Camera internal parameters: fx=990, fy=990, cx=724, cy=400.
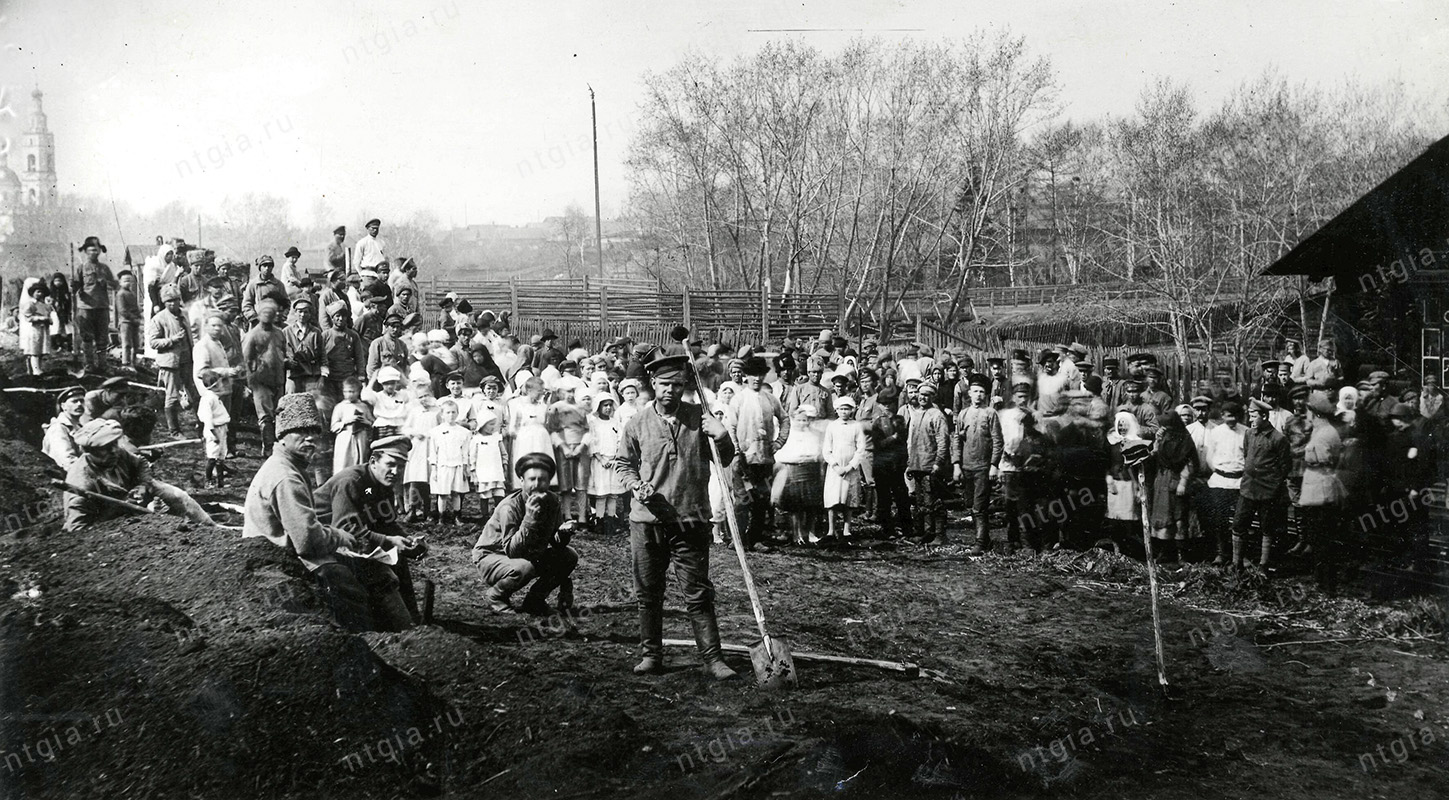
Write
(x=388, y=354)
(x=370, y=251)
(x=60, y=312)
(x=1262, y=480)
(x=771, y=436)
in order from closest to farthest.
Result: (x=60, y=312) < (x=1262, y=480) < (x=388, y=354) < (x=771, y=436) < (x=370, y=251)

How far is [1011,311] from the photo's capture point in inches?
1513

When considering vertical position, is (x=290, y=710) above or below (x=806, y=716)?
above

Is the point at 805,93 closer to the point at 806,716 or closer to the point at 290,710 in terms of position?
the point at 806,716

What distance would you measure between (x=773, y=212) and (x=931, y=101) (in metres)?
2.55

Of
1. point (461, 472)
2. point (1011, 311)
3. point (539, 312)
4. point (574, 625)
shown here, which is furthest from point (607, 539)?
point (1011, 311)

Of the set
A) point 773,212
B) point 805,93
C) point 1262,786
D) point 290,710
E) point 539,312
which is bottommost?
point 1262,786

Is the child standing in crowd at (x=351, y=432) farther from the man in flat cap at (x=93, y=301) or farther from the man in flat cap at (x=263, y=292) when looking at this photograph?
the man in flat cap at (x=93, y=301)

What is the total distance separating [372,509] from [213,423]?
2.59 m

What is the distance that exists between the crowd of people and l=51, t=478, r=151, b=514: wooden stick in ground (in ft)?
2.15

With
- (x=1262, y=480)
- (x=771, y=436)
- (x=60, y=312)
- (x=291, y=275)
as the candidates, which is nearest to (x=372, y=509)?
(x=60, y=312)

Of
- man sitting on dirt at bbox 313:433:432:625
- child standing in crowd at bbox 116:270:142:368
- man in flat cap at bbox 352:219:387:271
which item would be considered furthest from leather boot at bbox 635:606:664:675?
man in flat cap at bbox 352:219:387:271

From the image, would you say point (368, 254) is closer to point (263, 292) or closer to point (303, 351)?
point (263, 292)

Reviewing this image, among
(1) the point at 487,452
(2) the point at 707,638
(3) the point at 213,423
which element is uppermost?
(3) the point at 213,423

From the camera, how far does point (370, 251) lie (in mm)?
11180
